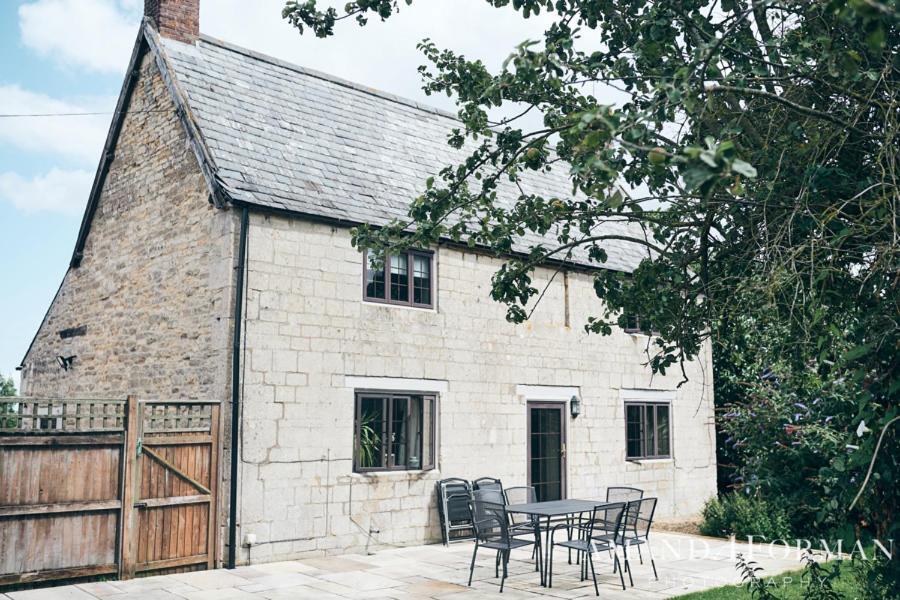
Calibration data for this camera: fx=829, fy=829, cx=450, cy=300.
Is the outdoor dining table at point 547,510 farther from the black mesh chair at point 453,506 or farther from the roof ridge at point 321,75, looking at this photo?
the roof ridge at point 321,75

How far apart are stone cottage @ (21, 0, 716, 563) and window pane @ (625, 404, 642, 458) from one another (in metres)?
0.04

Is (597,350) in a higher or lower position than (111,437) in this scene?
higher

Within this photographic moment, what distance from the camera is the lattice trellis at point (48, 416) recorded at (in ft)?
29.3

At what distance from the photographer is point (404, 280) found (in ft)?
41.9

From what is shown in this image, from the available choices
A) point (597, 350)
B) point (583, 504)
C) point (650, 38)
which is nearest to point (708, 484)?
point (597, 350)

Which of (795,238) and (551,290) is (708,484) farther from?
(795,238)

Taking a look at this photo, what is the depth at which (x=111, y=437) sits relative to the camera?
960cm

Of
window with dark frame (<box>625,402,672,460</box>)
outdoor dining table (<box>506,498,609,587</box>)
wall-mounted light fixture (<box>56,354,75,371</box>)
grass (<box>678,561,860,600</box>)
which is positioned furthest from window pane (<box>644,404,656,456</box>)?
wall-mounted light fixture (<box>56,354,75,371</box>)

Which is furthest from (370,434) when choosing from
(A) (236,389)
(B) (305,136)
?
(B) (305,136)

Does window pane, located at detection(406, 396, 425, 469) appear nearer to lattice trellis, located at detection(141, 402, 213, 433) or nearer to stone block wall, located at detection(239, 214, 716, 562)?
stone block wall, located at detection(239, 214, 716, 562)

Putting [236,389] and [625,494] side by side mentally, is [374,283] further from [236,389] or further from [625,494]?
[625,494]

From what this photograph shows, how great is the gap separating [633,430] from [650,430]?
0.48m

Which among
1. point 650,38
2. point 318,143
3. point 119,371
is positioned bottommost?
point 119,371

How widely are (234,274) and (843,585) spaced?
8.10m
